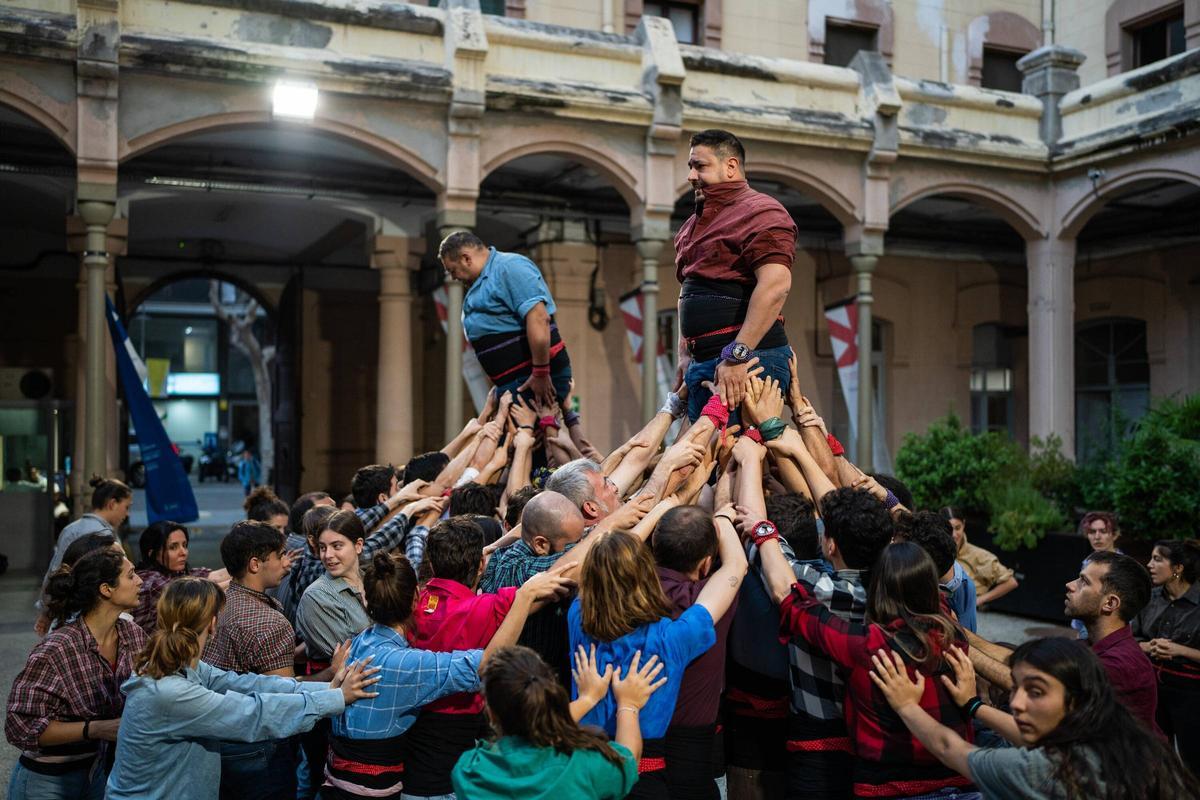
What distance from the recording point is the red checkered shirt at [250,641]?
160 inches

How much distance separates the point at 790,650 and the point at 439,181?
9199 mm

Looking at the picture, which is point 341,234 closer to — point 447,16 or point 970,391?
point 447,16

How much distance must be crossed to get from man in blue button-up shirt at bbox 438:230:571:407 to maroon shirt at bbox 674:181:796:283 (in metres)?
1.24

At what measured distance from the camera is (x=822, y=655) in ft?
11.0

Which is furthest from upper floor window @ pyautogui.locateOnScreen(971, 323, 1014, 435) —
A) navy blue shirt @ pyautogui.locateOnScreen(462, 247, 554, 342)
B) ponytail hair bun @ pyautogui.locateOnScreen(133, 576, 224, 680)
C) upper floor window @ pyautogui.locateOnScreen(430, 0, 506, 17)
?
ponytail hair bun @ pyautogui.locateOnScreen(133, 576, 224, 680)

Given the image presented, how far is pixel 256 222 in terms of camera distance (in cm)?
1656

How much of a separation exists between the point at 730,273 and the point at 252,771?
8.84 ft

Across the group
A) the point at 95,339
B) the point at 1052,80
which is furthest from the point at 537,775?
the point at 1052,80

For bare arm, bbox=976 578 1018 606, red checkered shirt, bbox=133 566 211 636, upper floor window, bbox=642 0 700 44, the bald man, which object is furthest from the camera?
upper floor window, bbox=642 0 700 44

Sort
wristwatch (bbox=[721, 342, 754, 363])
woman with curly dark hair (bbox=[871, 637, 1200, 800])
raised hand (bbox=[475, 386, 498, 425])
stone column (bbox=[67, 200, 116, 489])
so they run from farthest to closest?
stone column (bbox=[67, 200, 116, 489]) < raised hand (bbox=[475, 386, 498, 425]) < wristwatch (bbox=[721, 342, 754, 363]) < woman with curly dark hair (bbox=[871, 637, 1200, 800])

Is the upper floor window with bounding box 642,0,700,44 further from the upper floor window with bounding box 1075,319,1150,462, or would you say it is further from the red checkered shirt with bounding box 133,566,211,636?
the red checkered shirt with bounding box 133,566,211,636

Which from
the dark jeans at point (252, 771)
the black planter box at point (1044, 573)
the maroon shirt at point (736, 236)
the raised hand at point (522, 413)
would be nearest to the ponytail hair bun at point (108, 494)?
the raised hand at point (522, 413)

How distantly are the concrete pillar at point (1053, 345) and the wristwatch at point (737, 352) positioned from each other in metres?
12.3

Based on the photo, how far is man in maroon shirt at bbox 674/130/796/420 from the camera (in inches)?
161
